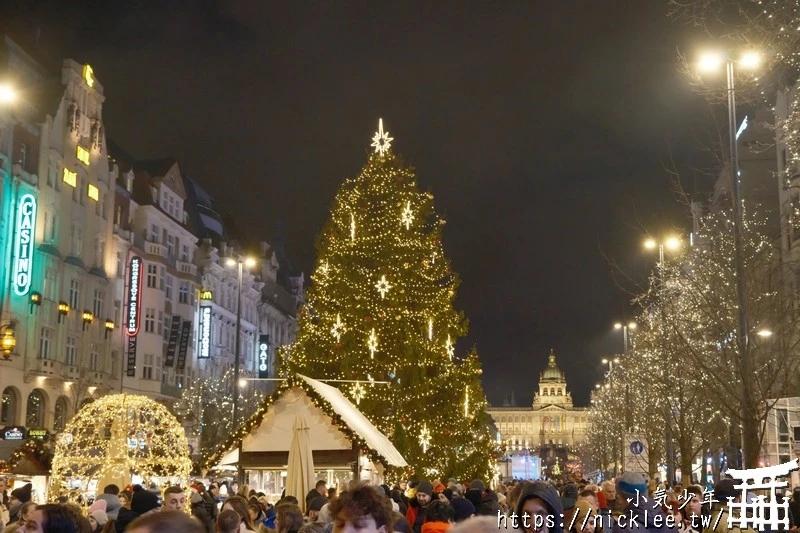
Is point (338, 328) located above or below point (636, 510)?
above

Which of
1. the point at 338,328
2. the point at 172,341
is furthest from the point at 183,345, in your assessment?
the point at 338,328

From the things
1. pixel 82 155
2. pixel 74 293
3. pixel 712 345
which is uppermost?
pixel 82 155

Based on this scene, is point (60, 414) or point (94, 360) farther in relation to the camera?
point (94, 360)

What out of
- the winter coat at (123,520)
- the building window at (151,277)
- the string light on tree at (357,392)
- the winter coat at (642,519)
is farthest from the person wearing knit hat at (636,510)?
the building window at (151,277)

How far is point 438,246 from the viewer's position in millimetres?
37250

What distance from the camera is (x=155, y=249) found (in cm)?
6606

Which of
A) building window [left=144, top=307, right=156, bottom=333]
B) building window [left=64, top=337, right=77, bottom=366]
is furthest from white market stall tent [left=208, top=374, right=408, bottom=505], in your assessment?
building window [left=144, top=307, right=156, bottom=333]

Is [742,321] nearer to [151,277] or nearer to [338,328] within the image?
[338,328]

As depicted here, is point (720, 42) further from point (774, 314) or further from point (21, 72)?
point (21, 72)

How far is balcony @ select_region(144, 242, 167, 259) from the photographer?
65.2 m

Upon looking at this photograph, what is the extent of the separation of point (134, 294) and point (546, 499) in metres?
54.5

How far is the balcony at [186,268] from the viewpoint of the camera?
7162 centimetres

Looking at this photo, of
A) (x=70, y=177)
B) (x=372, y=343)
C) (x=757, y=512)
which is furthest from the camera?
(x=70, y=177)

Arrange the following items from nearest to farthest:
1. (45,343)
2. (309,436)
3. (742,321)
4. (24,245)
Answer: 1. (742,321)
2. (309,436)
3. (24,245)
4. (45,343)
